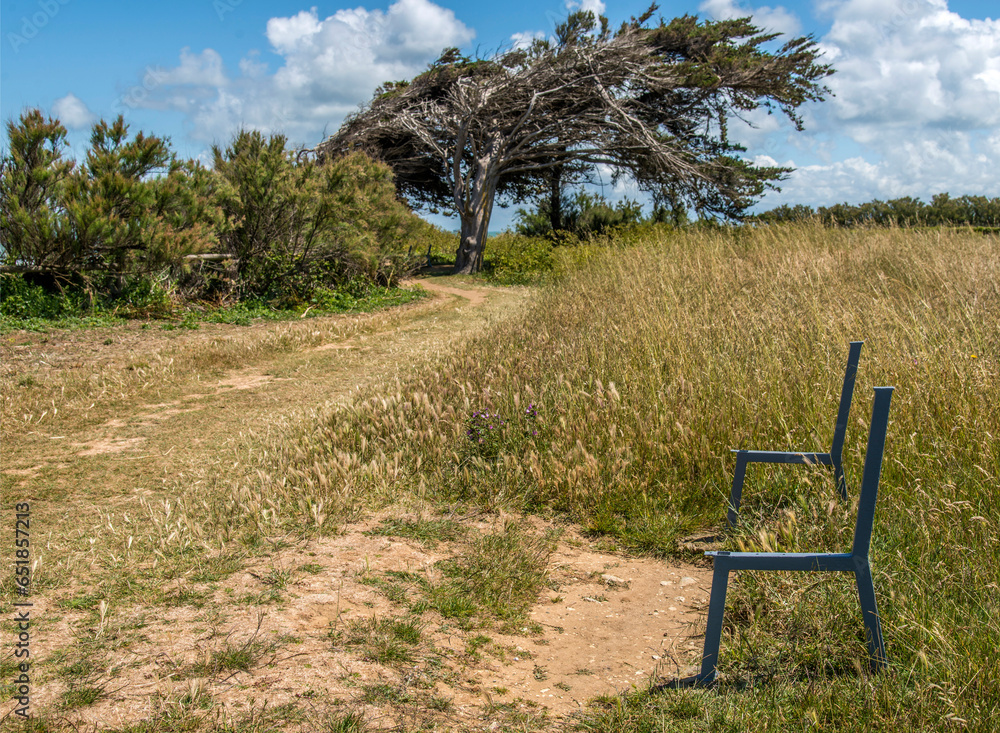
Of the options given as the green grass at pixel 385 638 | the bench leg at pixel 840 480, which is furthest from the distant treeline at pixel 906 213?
the green grass at pixel 385 638

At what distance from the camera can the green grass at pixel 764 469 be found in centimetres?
A: 217

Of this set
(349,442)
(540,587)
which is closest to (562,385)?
(349,442)

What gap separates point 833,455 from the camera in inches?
114

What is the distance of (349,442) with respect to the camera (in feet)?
15.9

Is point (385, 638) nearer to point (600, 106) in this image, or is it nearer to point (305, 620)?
point (305, 620)

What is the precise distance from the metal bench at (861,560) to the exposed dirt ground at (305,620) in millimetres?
592

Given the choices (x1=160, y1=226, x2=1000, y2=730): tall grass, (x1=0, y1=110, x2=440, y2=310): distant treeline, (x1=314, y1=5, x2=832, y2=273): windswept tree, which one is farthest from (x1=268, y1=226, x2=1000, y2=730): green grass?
(x1=314, y1=5, x2=832, y2=273): windswept tree

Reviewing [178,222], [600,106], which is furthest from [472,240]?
[178,222]

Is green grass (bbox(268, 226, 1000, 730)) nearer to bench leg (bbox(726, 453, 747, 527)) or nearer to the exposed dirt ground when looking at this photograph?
bench leg (bbox(726, 453, 747, 527))

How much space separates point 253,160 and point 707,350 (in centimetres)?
973

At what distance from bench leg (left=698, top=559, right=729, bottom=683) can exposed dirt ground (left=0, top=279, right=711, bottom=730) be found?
23 cm

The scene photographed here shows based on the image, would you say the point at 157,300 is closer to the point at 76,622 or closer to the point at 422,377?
the point at 422,377

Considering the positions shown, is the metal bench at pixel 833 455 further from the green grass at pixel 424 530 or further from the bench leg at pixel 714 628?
the green grass at pixel 424 530

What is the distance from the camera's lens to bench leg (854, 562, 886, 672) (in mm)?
2145
